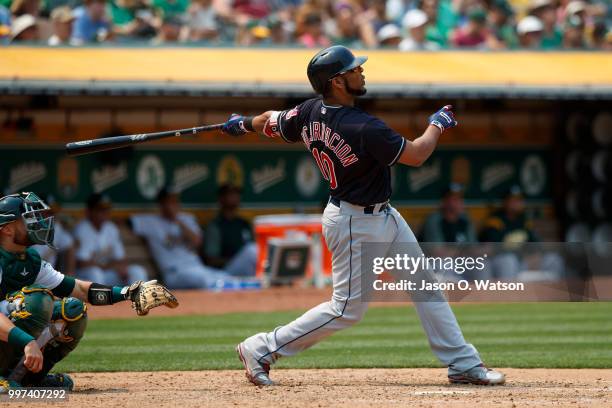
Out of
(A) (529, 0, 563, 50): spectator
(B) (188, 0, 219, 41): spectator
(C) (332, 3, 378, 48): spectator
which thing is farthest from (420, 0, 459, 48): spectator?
(B) (188, 0, 219, 41): spectator

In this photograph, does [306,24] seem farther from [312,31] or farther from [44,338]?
[44,338]

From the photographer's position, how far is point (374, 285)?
6.01 meters

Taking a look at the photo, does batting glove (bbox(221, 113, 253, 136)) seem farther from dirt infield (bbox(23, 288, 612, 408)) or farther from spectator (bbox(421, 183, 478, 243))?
spectator (bbox(421, 183, 478, 243))

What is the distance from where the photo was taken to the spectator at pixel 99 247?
12188mm

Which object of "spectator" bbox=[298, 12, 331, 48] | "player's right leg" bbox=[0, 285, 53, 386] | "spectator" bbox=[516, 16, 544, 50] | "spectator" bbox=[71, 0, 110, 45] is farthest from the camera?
"spectator" bbox=[516, 16, 544, 50]

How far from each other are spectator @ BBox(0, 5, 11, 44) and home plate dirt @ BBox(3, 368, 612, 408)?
6069 mm

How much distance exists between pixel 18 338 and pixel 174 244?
24.7ft

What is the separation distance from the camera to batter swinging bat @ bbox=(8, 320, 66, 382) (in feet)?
19.0

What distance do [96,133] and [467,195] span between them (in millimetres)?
5001

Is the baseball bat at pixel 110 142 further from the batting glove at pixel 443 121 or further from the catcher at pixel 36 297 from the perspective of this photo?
the batting glove at pixel 443 121

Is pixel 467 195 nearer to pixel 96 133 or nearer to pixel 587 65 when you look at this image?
pixel 587 65

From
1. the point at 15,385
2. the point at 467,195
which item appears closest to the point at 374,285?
the point at 15,385

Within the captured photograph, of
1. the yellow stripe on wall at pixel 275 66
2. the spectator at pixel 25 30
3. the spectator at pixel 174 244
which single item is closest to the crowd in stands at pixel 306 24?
the spectator at pixel 25 30

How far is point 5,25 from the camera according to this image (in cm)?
1234
